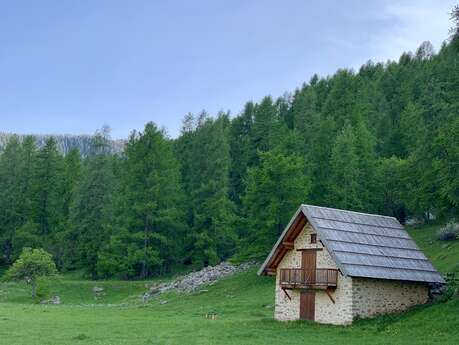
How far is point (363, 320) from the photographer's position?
1211 inches

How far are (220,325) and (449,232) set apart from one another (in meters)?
28.1

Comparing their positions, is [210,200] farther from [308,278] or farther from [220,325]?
[220,325]

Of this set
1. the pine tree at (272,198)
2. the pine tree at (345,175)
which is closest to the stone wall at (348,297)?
the pine tree at (272,198)

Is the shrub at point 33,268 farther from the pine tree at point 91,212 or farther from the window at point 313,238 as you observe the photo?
the window at point 313,238

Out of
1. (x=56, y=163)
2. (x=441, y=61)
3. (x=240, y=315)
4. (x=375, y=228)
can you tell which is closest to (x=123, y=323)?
(x=240, y=315)

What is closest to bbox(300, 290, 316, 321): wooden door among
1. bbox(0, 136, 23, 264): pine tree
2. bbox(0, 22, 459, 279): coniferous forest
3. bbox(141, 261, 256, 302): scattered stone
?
bbox(0, 22, 459, 279): coniferous forest

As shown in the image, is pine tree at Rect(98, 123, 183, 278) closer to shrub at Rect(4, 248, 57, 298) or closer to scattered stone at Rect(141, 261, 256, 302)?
scattered stone at Rect(141, 261, 256, 302)

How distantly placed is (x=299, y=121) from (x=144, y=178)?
113 feet

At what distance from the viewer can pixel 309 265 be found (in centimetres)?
3369

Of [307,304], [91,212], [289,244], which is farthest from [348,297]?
[91,212]

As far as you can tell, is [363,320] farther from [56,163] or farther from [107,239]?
[56,163]

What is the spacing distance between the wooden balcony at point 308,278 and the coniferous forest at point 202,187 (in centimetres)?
1483

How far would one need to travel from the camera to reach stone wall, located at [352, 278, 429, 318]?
30969 millimetres

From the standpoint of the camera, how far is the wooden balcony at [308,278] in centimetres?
3153
